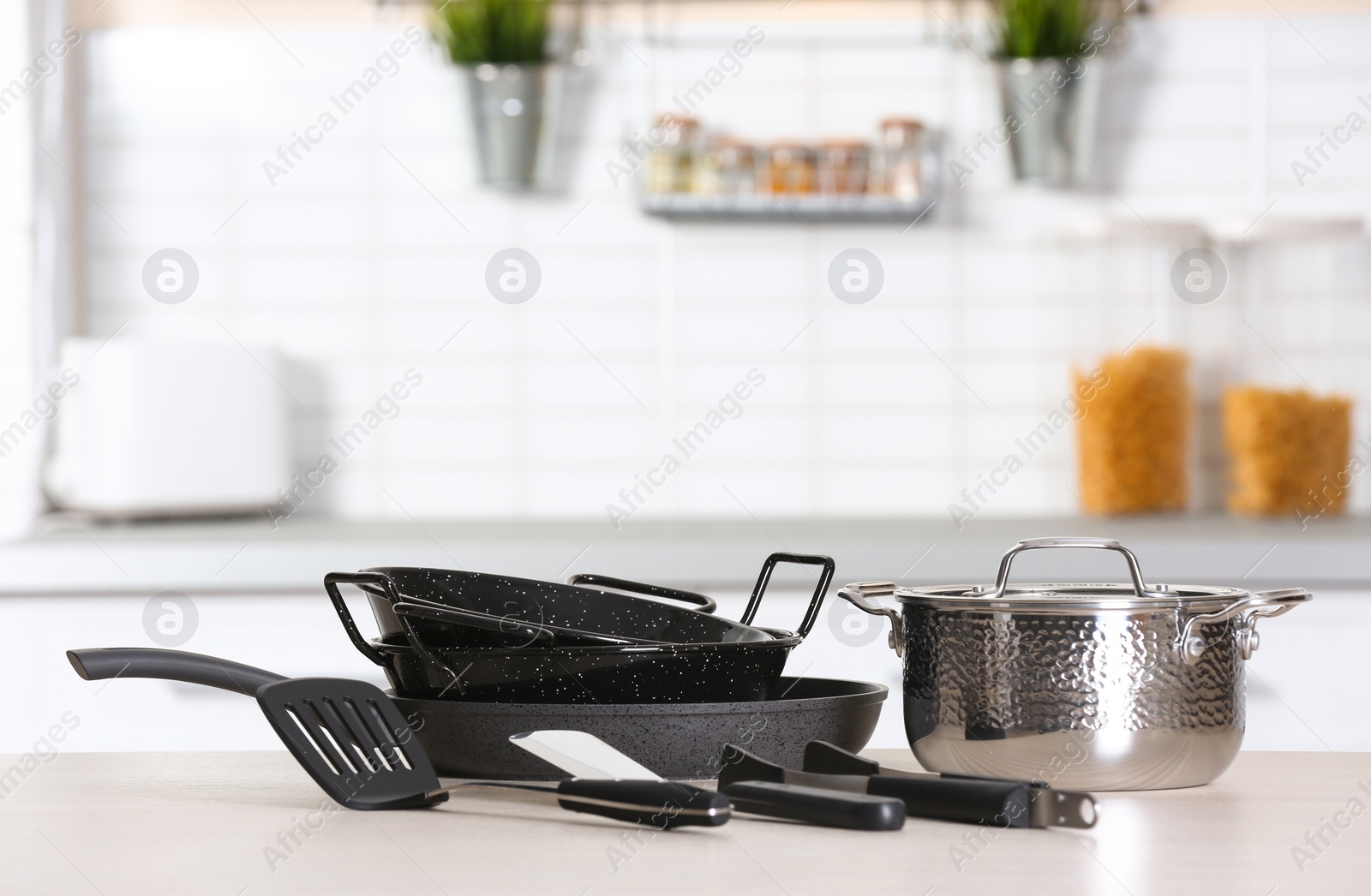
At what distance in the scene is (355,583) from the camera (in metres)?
0.61

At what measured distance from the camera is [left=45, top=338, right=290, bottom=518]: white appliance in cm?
169

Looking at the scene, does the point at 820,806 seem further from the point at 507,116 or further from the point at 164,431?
the point at 507,116

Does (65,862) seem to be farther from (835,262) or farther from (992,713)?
(835,262)

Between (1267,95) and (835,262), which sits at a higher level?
(1267,95)

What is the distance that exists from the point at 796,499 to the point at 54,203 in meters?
1.13

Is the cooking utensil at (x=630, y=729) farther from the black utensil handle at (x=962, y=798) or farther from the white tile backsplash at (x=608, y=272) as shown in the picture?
the white tile backsplash at (x=608, y=272)

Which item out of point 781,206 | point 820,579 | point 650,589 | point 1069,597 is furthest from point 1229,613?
point 781,206

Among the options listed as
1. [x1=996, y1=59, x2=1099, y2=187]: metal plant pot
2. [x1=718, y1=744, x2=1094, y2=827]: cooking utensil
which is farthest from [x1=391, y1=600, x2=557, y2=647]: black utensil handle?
[x1=996, y1=59, x2=1099, y2=187]: metal plant pot

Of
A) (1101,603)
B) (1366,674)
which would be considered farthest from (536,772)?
(1366,674)

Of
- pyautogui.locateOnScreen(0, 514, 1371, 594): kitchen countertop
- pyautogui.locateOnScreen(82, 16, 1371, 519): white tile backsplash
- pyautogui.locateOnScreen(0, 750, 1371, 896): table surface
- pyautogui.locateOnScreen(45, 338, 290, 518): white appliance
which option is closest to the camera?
pyautogui.locateOnScreen(0, 750, 1371, 896): table surface

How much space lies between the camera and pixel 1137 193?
6.42 feet

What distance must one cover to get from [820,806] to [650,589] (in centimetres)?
22

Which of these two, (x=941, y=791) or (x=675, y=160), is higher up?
(x=675, y=160)

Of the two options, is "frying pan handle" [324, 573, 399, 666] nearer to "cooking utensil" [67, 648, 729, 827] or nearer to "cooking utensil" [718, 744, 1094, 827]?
"cooking utensil" [67, 648, 729, 827]
